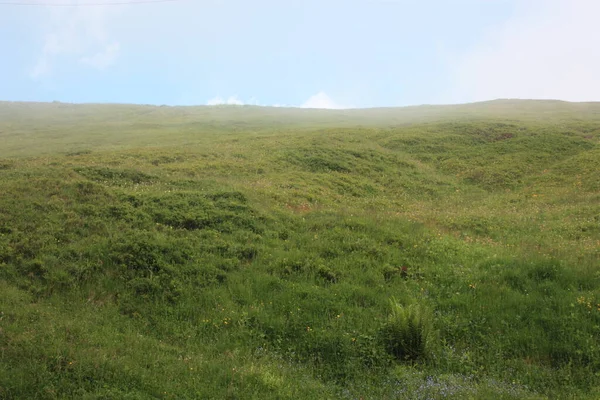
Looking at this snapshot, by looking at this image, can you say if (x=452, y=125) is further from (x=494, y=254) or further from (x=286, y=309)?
(x=286, y=309)

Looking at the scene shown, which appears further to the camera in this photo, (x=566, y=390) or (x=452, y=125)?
(x=452, y=125)

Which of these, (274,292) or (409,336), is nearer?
(409,336)

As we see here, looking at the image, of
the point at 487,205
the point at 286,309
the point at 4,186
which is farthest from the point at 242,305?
the point at 487,205

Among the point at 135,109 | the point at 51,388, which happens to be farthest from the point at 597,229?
the point at 135,109

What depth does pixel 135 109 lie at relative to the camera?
9844 centimetres

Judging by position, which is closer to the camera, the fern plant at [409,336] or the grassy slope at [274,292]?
the grassy slope at [274,292]

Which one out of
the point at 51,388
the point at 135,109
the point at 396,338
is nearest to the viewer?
the point at 51,388

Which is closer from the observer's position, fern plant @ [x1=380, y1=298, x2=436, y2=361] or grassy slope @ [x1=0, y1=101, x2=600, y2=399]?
grassy slope @ [x1=0, y1=101, x2=600, y2=399]

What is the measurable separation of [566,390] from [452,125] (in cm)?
4751

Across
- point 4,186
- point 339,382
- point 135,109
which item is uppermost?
point 135,109

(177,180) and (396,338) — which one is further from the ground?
(177,180)

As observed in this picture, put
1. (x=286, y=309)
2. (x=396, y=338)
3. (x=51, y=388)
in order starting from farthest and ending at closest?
(x=286, y=309)
(x=396, y=338)
(x=51, y=388)

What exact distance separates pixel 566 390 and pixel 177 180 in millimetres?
17372

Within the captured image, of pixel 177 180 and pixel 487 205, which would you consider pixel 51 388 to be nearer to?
pixel 177 180
